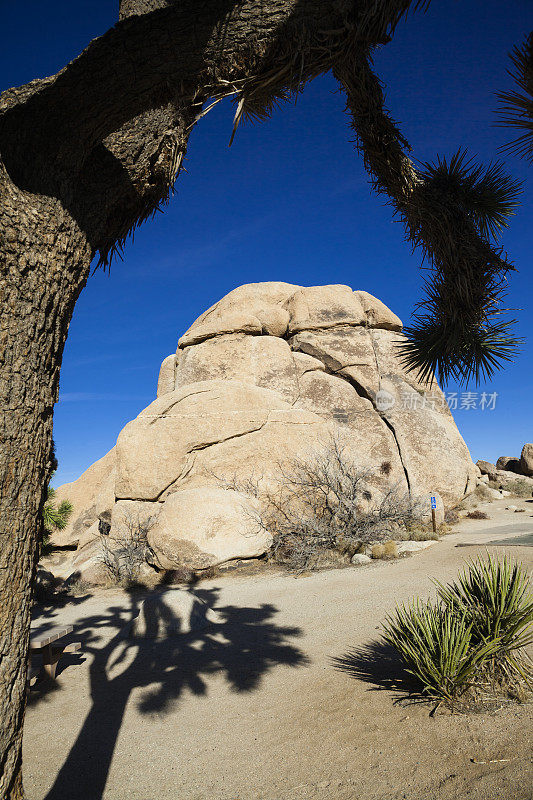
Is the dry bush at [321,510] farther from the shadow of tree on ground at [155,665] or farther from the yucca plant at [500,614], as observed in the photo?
the yucca plant at [500,614]

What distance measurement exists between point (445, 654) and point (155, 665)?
363cm

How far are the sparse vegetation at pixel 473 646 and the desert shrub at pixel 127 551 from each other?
8.16 metres

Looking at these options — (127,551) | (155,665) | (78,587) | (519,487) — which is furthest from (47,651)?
(519,487)

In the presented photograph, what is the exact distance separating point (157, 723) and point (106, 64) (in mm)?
5084

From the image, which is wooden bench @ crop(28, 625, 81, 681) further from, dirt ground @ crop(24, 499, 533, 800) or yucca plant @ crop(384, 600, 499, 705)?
yucca plant @ crop(384, 600, 499, 705)

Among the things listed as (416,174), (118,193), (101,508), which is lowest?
(101,508)

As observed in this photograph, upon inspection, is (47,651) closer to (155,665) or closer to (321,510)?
(155,665)

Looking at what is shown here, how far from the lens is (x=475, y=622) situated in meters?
4.03

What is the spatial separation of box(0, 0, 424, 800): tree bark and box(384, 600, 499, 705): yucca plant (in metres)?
2.96

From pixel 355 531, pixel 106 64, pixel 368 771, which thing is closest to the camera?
pixel 106 64

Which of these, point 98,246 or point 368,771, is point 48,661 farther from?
point 98,246

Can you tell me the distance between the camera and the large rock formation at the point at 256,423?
11.4 meters

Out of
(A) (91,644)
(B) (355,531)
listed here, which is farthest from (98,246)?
(B) (355,531)

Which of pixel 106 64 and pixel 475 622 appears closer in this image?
pixel 106 64
